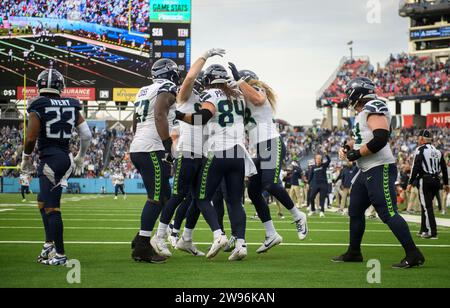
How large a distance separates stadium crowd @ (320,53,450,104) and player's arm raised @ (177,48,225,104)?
41.4 metres

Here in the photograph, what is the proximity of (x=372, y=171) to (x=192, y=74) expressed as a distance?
2.23 m

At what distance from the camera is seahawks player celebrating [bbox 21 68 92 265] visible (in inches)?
303

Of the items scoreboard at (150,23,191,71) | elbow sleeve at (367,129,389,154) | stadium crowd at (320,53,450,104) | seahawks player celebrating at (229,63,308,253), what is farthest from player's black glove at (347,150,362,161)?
stadium crowd at (320,53,450,104)

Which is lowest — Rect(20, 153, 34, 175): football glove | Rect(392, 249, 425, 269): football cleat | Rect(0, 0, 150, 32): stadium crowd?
Rect(392, 249, 425, 269): football cleat

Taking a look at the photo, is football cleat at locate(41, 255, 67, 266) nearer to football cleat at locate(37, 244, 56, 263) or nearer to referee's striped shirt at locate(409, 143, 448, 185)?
football cleat at locate(37, 244, 56, 263)

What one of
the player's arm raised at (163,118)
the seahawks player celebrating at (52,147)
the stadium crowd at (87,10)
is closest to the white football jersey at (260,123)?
the player's arm raised at (163,118)

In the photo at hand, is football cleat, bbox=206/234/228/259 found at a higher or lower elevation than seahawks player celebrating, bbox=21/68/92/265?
lower

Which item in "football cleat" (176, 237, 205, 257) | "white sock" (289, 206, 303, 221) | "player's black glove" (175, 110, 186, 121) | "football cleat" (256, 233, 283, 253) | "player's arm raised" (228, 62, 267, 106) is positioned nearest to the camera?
"player's black glove" (175, 110, 186, 121)

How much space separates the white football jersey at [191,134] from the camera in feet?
27.7

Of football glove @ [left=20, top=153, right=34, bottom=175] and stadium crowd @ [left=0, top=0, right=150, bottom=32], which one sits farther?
stadium crowd @ [left=0, top=0, right=150, bottom=32]

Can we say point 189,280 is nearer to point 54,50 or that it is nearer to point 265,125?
point 265,125

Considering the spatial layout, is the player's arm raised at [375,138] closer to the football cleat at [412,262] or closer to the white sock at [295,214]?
the football cleat at [412,262]

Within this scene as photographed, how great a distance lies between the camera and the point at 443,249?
9.80 meters
